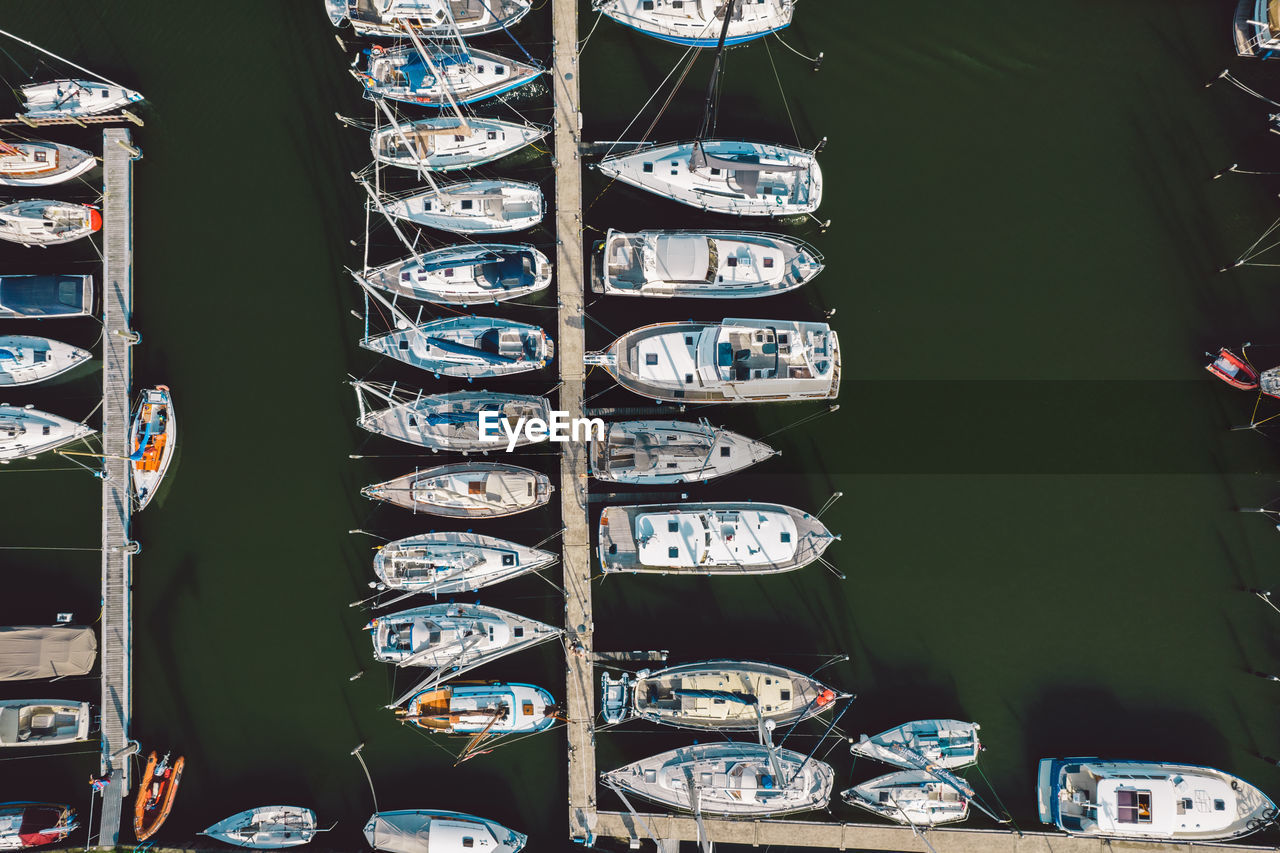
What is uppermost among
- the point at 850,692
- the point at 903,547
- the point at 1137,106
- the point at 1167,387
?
the point at 1137,106

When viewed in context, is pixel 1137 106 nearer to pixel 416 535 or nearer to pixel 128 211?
pixel 416 535

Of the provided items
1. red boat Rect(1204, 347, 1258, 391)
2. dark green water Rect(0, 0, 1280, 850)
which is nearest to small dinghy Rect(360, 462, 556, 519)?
dark green water Rect(0, 0, 1280, 850)

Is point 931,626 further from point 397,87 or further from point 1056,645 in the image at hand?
point 397,87

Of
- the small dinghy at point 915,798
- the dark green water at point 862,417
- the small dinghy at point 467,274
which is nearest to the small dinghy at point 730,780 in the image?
the dark green water at point 862,417

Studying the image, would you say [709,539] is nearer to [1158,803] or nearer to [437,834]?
[437,834]

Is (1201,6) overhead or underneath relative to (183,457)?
overhead

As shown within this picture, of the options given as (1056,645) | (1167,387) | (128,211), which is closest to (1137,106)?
(1167,387)
